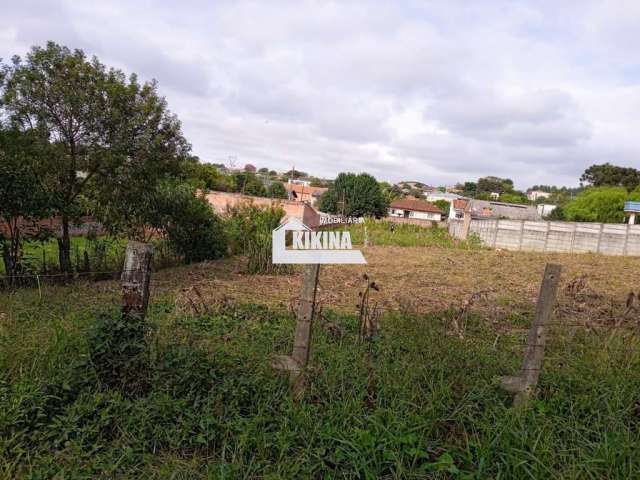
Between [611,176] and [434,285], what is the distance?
56717mm

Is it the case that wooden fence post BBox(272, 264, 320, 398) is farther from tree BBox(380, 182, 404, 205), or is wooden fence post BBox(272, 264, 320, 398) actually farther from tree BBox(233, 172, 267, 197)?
tree BBox(380, 182, 404, 205)

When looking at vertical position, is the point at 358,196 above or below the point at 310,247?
above

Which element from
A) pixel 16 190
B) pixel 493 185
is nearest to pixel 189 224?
pixel 16 190

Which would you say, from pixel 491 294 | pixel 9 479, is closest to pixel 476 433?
pixel 9 479

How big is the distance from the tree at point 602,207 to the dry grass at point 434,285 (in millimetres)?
34354

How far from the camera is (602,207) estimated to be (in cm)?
4084

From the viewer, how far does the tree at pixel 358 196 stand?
139 ft

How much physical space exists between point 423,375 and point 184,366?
142cm

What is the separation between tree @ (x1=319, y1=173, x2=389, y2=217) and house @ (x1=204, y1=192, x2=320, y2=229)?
23.1m

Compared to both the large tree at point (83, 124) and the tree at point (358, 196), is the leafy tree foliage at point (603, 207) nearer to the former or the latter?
the tree at point (358, 196)

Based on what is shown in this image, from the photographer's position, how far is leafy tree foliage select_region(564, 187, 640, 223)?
130ft

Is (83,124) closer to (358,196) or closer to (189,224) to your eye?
(189,224)

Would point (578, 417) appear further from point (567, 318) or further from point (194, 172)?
point (194, 172)

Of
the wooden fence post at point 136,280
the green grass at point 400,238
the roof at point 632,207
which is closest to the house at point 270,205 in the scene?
the green grass at point 400,238
